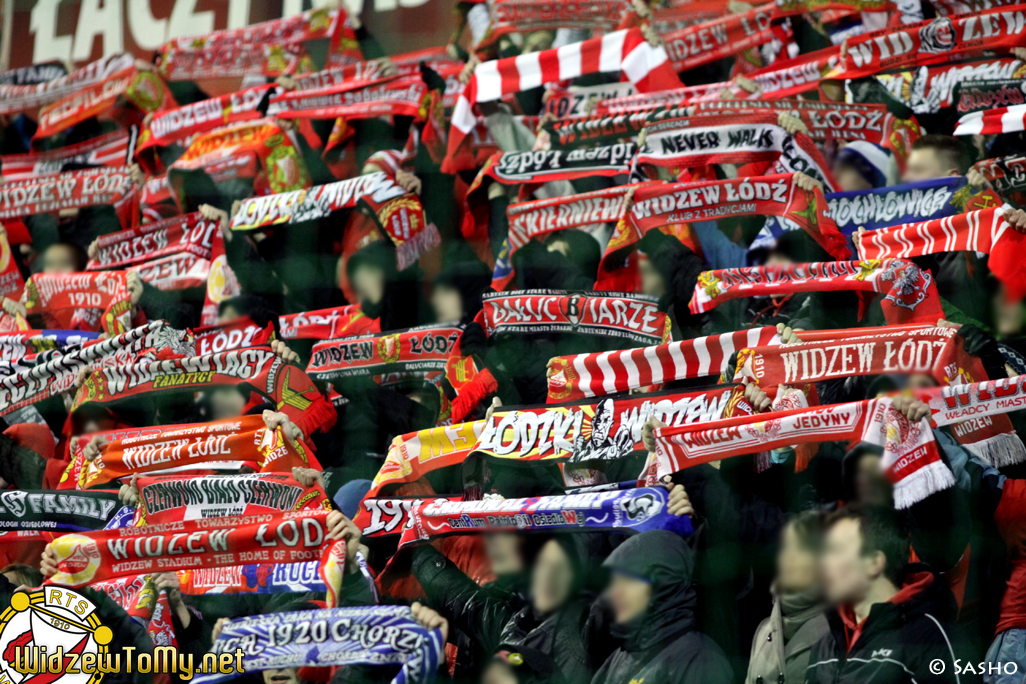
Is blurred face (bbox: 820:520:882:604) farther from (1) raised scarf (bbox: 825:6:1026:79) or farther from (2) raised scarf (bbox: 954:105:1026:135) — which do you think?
(1) raised scarf (bbox: 825:6:1026:79)

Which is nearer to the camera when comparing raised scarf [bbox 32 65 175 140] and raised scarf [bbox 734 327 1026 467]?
raised scarf [bbox 734 327 1026 467]

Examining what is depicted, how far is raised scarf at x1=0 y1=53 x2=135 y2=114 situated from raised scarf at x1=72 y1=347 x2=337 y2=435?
2909 mm

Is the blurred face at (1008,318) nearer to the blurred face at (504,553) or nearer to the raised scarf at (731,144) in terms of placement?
the raised scarf at (731,144)

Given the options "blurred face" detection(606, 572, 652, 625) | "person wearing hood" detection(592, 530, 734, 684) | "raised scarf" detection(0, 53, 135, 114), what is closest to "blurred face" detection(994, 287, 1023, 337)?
"person wearing hood" detection(592, 530, 734, 684)

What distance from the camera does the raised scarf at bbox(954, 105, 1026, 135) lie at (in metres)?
3.62

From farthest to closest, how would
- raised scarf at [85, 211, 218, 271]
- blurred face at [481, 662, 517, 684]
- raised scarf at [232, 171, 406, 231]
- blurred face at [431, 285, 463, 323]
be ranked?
raised scarf at [85, 211, 218, 271], raised scarf at [232, 171, 406, 231], blurred face at [431, 285, 463, 323], blurred face at [481, 662, 517, 684]

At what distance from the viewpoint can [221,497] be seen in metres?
3.59

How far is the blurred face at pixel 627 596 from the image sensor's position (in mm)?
2537

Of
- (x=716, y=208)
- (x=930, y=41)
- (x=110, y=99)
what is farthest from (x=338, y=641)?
(x=110, y=99)

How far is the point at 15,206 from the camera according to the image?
570 cm

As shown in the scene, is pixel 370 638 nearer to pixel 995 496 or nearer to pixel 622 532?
pixel 622 532

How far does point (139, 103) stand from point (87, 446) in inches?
115

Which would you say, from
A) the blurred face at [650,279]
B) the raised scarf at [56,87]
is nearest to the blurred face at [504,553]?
the blurred face at [650,279]

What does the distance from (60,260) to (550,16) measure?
2.56 m
